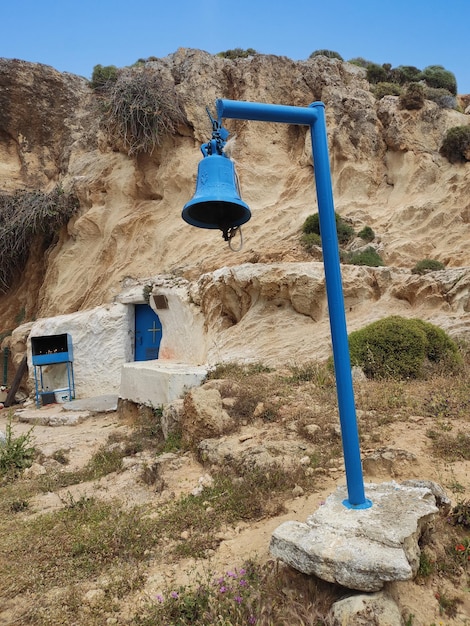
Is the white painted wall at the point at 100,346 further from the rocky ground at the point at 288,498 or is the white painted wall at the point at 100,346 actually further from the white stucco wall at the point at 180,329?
the rocky ground at the point at 288,498

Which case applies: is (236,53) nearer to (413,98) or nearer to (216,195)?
(413,98)

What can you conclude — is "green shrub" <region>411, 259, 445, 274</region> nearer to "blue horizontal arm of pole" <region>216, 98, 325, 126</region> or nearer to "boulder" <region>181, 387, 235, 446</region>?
"boulder" <region>181, 387, 235, 446</region>

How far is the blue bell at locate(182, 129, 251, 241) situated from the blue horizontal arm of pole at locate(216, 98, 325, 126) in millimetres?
249

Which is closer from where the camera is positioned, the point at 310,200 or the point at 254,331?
the point at 254,331

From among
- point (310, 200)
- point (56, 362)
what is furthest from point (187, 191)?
point (56, 362)

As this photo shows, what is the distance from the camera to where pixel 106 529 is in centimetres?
374

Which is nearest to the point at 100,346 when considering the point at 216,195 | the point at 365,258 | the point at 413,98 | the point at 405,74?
the point at 365,258

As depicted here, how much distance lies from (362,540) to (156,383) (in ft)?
20.6

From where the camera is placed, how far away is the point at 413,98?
15734 millimetres

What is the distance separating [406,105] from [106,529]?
1759 cm

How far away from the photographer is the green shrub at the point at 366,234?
1329cm

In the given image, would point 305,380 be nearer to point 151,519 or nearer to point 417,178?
point 151,519

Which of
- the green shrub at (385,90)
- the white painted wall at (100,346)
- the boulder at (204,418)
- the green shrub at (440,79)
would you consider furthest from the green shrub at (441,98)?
the boulder at (204,418)

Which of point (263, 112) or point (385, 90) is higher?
point (385, 90)
